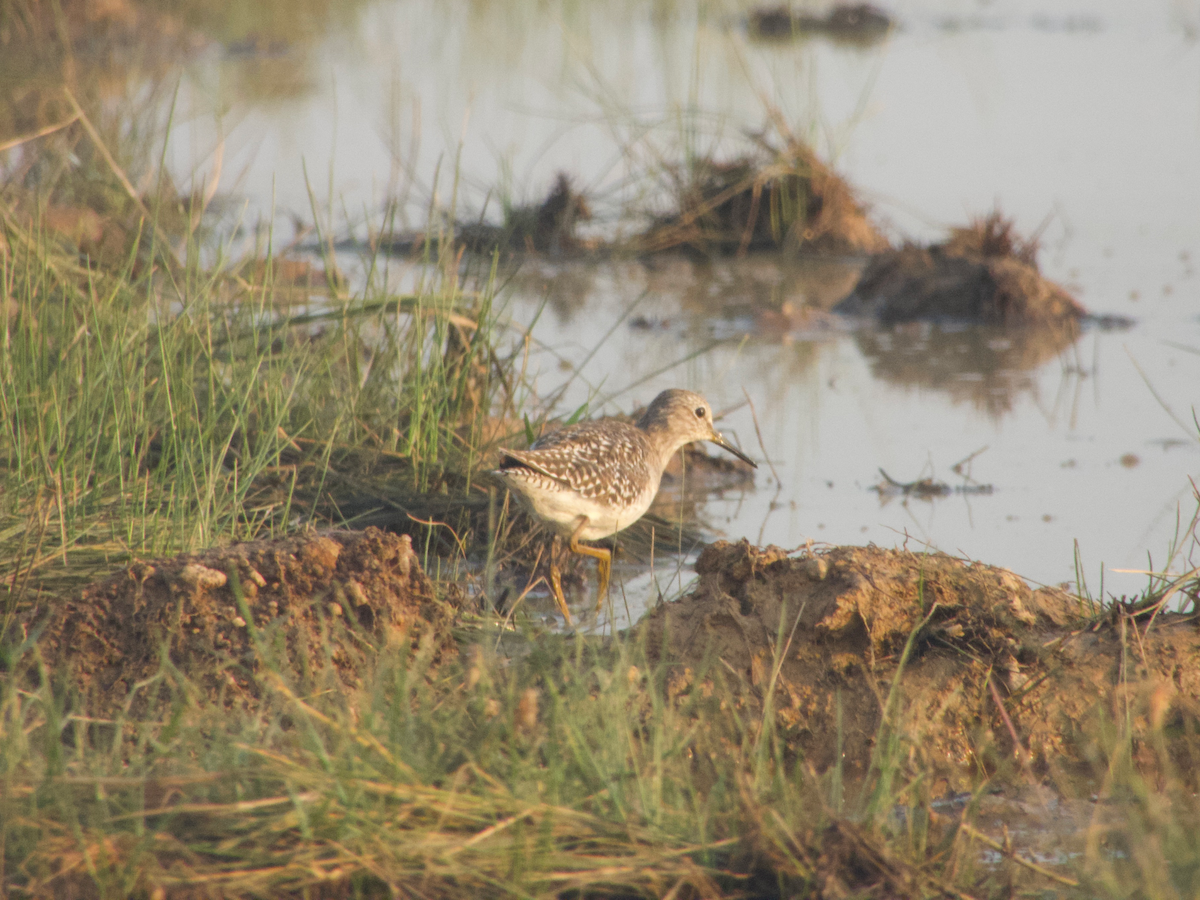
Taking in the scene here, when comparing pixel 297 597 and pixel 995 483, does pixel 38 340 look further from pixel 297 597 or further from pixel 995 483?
pixel 995 483

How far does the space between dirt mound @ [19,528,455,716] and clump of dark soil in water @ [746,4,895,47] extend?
770 inches

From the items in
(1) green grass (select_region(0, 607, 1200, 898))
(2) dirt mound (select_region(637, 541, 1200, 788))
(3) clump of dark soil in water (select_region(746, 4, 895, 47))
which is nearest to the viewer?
(1) green grass (select_region(0, 607, 1200, 898))

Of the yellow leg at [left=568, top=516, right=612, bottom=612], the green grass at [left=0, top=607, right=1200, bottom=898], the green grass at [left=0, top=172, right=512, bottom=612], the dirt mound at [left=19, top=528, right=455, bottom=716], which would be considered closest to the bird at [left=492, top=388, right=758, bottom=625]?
the yellow leg at [left=568, top=516, right=612, bottom=612]

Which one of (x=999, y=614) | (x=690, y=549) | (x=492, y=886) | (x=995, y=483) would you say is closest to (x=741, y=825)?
(x=492, y=886)

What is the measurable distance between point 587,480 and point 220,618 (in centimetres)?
178

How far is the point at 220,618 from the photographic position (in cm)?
388

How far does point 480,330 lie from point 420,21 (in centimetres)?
1893

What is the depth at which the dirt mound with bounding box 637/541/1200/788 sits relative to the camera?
416 centimetres

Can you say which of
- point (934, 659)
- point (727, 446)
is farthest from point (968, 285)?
point (934, 659)

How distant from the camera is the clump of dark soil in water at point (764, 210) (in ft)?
37.9

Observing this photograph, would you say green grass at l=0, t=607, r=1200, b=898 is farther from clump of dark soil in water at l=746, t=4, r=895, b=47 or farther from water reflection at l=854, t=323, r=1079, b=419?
clump of dark soil in water at l=746, t=4, r=895, b=47

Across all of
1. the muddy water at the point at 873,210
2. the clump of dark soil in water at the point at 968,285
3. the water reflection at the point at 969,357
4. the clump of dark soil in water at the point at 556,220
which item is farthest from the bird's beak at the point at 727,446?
the clump of dark soil in water at the point at 556,220

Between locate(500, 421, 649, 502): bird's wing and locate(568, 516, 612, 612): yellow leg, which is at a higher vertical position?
locate(500, 421, 649, 502): bird's wing

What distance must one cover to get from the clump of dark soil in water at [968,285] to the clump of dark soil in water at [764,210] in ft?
5.11
